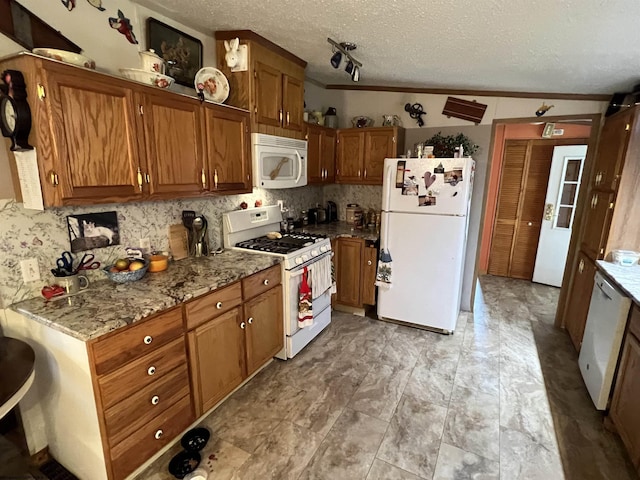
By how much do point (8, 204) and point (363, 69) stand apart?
279 centimetres

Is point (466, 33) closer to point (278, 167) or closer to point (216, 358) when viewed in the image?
point (278, 167)

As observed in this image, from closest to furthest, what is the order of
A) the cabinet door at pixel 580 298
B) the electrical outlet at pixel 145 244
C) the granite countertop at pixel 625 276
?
1. the granite countertop at pixel 625 276
2. the electrical outlet at pixel 145 244
3. the cabinet door at pixel 580 298

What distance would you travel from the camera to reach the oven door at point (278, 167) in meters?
2.67

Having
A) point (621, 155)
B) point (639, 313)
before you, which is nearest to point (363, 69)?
point (621, 155)

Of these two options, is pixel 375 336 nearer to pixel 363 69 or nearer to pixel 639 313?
pixel 639 313

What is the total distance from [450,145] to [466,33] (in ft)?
4.71

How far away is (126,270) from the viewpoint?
1.91 meters

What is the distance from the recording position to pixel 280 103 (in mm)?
2830

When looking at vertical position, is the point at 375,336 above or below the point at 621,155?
below

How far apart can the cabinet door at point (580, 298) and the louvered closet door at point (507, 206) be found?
185cm

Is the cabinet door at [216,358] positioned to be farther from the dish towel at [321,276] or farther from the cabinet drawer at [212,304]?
the dish towel at [321,276]

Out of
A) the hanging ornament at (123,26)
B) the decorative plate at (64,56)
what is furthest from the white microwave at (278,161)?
the decorative plate at (64,56)

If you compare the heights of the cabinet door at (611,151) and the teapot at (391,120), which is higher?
the teapot at (391,120)

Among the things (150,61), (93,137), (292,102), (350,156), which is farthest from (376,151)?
(93,137)
